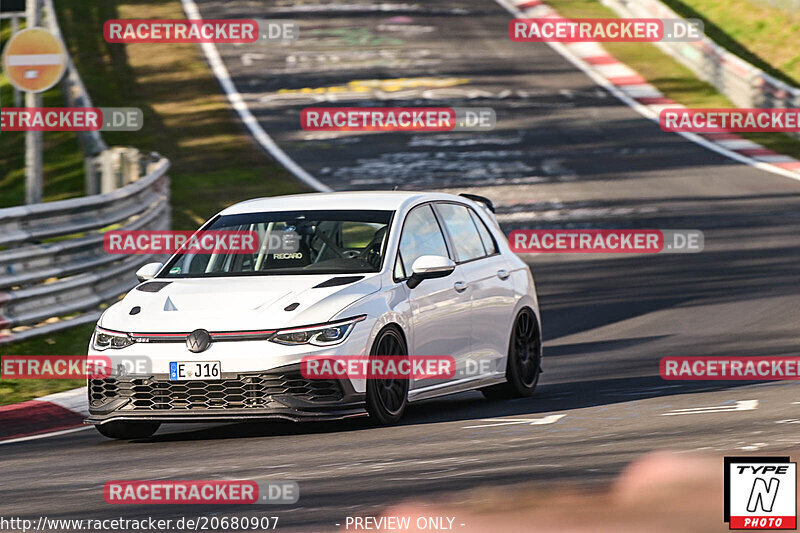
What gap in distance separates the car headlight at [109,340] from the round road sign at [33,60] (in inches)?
190

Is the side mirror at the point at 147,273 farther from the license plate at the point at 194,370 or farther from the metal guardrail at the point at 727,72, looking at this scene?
the metal guardrail at the point at 727,72

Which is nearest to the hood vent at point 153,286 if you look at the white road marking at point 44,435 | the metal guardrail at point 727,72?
the white road marking at point 44,435

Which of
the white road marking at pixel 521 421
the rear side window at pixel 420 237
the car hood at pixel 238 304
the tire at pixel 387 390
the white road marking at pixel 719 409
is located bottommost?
the white road marking at pixel 521 421

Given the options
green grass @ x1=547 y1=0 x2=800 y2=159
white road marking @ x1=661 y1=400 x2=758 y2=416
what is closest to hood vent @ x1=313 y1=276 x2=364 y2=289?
white road marking @ x1=661 y1=400 x2=758 y2=416

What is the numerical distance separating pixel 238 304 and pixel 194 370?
510mm

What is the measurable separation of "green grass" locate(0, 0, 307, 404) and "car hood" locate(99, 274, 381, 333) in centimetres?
1246

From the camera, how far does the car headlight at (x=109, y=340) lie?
31.7 feet

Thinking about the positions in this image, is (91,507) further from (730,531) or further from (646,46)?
(646,46)

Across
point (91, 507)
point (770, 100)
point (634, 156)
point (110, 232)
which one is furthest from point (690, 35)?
point (91, 507)

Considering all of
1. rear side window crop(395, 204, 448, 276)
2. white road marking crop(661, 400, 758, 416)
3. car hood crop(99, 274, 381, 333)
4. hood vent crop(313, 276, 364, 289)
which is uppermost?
rear side window crop(395, 204, 448, 276)

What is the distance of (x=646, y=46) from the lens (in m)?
37.9

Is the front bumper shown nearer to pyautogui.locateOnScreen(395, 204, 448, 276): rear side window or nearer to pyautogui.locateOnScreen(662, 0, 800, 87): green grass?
pyautogui.locateOnScreen(395, 204, 448, 276): rear side window

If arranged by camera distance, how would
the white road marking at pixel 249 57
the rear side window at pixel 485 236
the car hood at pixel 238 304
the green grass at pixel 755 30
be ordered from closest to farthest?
the car hood at pixel 238 304 → the rear side window at pixel 485 236 → the green grass at pixel 755 30 → the white road marking at pixel 249 57

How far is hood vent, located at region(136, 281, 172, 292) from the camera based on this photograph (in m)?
10.1
